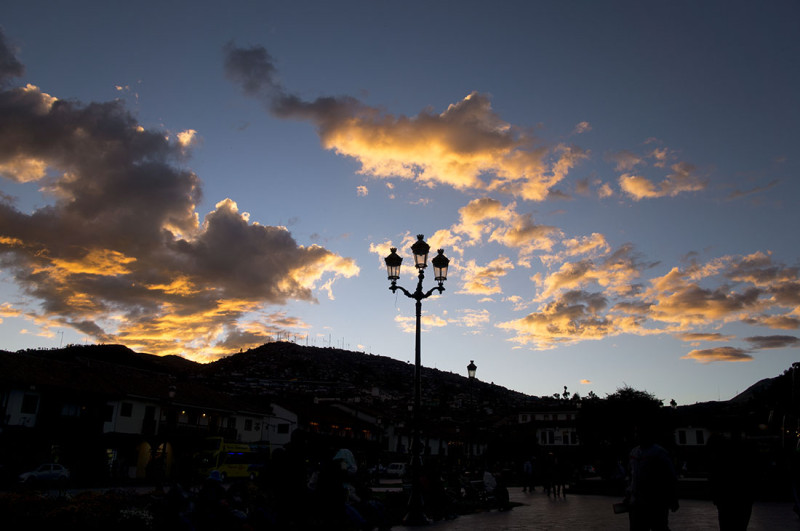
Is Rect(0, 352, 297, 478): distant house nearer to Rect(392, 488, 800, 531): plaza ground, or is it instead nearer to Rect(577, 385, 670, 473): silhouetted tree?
Rect(392, 488, 800, 531): plaza ground

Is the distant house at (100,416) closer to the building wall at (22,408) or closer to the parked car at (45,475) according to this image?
the building wall at (22,408)

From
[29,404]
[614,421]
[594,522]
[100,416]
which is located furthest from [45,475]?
[614,421]

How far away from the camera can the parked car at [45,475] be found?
1059 inches

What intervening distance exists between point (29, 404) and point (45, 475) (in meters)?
11.6

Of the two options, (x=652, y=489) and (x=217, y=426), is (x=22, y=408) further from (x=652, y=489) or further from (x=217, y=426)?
(x=652, y=489)

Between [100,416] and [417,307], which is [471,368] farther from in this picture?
[100,416]

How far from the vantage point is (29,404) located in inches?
1455

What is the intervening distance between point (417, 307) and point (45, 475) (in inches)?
895

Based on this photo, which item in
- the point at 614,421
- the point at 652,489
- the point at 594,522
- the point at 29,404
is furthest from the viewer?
the point at 614,421

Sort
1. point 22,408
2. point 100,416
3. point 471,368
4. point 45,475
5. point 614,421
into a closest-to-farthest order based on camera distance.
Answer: point 471,368, point 45,475, point 22,408, point 100,416, point 614,421

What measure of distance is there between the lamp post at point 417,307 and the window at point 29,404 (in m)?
31.9

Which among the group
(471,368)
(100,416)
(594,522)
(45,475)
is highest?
(471,368)

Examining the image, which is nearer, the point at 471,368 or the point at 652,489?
the point at 652,489

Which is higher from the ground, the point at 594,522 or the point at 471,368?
the point at 471,368
